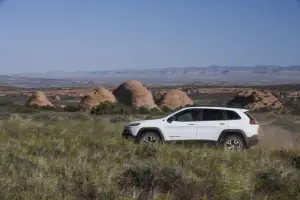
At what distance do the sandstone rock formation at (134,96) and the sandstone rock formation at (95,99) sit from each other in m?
1.88

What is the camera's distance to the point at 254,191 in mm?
9352

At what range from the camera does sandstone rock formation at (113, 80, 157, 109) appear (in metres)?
55.6

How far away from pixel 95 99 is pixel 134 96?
4.75 meters

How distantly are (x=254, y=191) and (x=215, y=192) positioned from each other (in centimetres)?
87

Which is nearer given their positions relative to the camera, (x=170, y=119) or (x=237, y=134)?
(x=237, y=134)

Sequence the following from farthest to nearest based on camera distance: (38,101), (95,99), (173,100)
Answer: (173,100), (38,101), (95,99)

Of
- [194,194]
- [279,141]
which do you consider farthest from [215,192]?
[279,141]

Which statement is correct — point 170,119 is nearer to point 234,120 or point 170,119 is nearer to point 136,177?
point 234,120

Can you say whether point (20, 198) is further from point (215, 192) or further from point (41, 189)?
point (215, 192)

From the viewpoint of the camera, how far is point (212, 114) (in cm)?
1778

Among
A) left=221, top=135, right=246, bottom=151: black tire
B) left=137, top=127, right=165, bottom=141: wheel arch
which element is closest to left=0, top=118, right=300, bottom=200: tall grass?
left=221, top=135, right=246, bottom=151: black tire

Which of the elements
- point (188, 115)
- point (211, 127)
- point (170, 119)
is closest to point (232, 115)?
point (211, 127)

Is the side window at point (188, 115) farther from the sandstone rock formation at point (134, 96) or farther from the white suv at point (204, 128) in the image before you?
the sandstone rock formation at point (134, 96)

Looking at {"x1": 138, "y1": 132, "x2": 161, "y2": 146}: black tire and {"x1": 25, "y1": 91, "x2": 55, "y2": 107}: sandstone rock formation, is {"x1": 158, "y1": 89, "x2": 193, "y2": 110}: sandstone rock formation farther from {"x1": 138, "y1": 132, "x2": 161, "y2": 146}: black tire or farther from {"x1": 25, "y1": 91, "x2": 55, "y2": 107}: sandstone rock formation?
{"x1": 138, "y1": 132, "x2": 161, "y2": 146}: black tire
